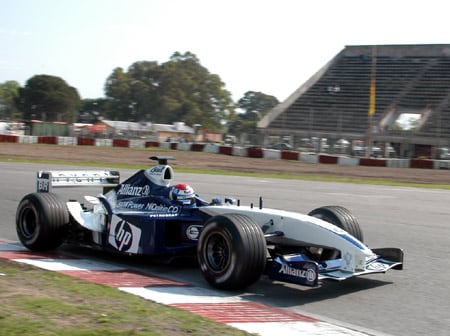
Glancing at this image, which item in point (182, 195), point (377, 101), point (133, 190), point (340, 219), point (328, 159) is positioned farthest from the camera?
point (377, 101)

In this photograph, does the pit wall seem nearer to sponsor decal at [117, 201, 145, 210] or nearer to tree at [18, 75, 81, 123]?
sponsor decal at [117, 201, 145, 210]

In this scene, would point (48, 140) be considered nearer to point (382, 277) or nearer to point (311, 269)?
point (382, 277)

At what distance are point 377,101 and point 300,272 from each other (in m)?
42.2

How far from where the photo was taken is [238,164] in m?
30.7

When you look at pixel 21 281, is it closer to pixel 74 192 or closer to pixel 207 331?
pixel 207 331

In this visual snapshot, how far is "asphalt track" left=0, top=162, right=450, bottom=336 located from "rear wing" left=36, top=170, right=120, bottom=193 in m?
1.15

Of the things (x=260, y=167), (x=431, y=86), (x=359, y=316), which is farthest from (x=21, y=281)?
(x=431, y=86)

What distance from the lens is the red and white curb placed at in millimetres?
4926

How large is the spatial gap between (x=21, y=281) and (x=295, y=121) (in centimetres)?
4328

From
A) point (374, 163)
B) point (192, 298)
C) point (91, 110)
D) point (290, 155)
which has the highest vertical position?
point (91, 110)

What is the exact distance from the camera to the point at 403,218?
1172 cm

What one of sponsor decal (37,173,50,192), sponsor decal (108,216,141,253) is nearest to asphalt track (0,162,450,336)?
sponsor decal (108,216,141,253)

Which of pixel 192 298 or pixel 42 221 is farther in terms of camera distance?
pixel 42 221

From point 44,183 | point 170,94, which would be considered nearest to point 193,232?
point 44,183
